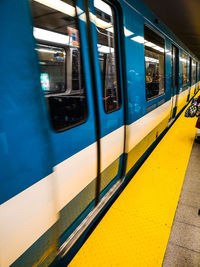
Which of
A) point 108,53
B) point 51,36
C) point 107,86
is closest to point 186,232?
point 107,86

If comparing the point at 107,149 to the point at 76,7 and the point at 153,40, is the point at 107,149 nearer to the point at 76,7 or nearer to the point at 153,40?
the point at 76,7

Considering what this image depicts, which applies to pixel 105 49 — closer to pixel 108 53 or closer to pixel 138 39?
pixel 108 53

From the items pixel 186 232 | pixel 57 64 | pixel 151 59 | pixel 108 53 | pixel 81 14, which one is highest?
pixel 81 14

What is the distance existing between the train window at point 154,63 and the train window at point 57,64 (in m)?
1.73

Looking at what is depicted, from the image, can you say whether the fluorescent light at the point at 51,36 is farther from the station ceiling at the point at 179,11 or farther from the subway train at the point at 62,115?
the station ceiling at the point at 179,11

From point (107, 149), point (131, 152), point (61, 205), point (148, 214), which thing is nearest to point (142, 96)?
point (131, 152)

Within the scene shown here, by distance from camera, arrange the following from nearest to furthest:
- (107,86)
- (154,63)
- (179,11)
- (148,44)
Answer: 1. (107,86)
2. (148,44)
3. (154,63)
4. (179,11)

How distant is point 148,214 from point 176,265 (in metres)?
0.63

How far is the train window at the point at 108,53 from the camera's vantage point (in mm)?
1913

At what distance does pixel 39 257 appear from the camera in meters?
1.35

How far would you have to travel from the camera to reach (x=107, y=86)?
6.87 feet

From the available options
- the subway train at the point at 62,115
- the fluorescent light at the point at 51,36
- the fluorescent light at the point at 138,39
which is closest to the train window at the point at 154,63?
the fluorescent light at the point at 138,39

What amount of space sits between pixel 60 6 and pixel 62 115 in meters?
0.81

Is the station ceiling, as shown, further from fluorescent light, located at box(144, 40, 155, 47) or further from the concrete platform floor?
the concrete platform floor
